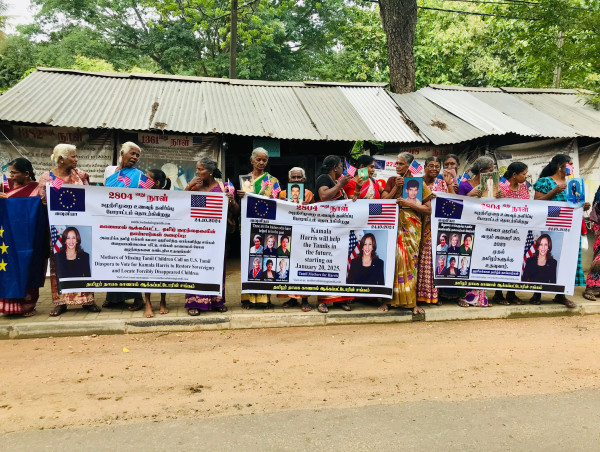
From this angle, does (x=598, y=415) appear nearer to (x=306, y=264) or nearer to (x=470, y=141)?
(x=306, y=264)

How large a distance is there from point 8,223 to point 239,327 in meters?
2.59

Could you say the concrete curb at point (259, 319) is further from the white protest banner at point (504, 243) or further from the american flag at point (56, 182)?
the american flag at point (56, 182)

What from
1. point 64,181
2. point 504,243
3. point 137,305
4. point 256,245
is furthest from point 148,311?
point 504,243

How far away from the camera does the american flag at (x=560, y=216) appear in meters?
5.60

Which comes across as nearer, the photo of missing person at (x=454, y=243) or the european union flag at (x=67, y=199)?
the european union flag at (x=67, y=199)

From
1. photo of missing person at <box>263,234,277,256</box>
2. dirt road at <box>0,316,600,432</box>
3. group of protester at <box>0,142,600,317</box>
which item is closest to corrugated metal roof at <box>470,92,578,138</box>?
group of protester at <box>0,142,600,317</box>

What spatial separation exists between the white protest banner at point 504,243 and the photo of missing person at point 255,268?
6.68 ft

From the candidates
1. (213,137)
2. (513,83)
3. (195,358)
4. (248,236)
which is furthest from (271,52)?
(195,358)

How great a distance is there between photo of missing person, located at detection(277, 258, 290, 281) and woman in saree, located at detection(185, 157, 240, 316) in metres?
0.69

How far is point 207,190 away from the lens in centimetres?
513

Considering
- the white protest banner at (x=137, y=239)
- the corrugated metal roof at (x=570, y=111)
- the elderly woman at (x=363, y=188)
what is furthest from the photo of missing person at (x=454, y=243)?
the corrugated metal roof at (x=570, y=111)

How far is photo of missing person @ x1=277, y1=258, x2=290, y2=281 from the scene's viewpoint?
17.2ft

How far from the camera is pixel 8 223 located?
15.6 feet

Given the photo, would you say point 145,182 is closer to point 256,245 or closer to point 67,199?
point 67,199
